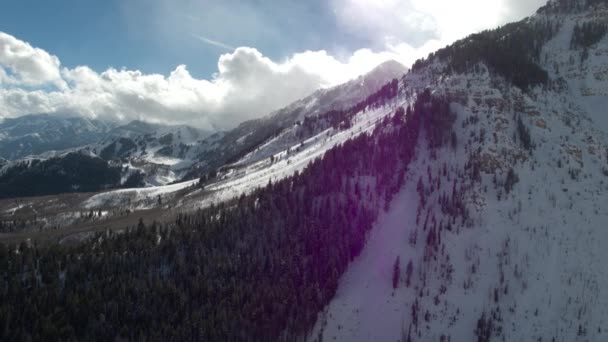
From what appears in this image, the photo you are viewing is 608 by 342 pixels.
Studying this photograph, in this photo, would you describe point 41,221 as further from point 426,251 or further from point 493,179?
point 493,179

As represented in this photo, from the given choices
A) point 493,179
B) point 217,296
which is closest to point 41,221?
point 217,296

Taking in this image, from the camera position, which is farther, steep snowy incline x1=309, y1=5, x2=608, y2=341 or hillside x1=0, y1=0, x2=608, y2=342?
hillside x1=0, y1=0, x2=608, y2=342

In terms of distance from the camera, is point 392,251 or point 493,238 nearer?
point 493,238

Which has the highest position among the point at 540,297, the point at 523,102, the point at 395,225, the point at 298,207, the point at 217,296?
the point at 523,102

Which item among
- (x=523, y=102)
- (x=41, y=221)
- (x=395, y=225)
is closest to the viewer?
(x=395, y=225)

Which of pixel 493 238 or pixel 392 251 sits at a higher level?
pixel 493 238

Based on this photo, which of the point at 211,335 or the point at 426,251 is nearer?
the point at 211,335

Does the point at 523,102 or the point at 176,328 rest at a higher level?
the point at 523,102

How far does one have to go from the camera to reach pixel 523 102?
12044cm

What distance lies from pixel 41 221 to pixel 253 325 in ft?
536

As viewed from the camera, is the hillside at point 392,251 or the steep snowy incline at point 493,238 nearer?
the steep snowy incline at point 493,238

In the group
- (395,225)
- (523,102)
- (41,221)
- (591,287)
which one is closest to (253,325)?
(395,225)

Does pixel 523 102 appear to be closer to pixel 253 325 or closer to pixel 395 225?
pixel 395 225

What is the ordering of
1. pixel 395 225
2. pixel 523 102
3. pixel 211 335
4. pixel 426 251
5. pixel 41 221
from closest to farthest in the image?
pixel 211 335 < pixel 426 251 < pixel 395 225 < pixel 523 102 < pixel 41 221
